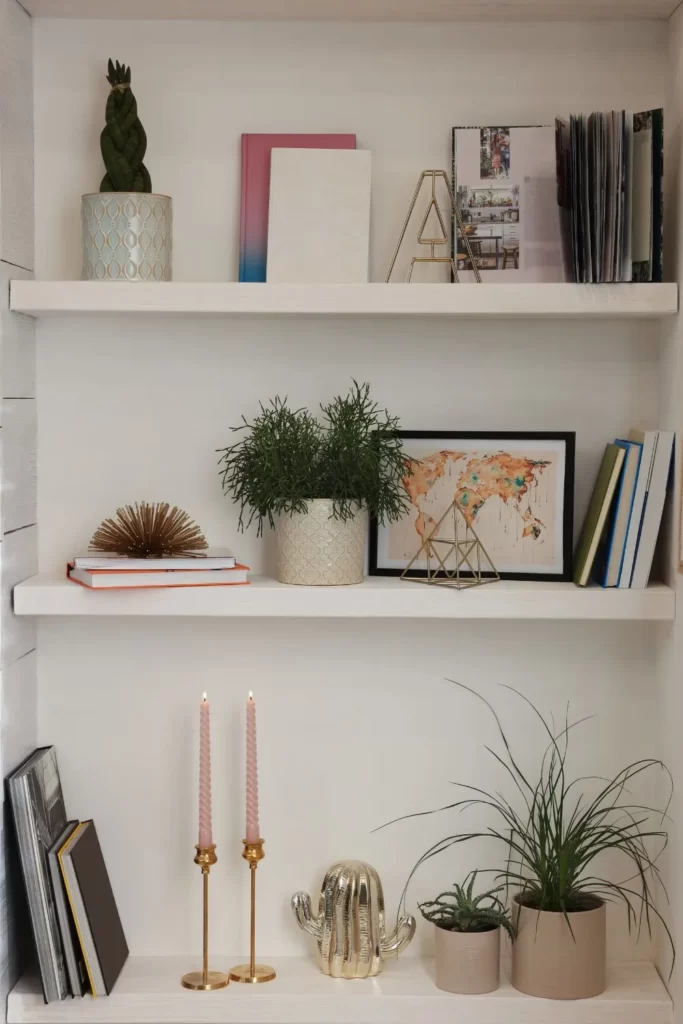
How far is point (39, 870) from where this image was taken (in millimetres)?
1669

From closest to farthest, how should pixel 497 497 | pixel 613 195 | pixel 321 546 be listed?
1. pixel 613 195
2. pixel 321 546
3. pixel 497 497

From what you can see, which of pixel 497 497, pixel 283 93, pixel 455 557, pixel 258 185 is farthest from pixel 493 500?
pixel 283 93

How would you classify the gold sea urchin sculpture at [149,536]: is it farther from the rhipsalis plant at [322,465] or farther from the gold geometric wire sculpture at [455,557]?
the gold geometric wire sculpture at [455,557]

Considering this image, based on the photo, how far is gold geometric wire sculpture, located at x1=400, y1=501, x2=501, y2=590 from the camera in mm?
1762

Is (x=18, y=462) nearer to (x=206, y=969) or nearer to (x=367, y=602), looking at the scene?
(x=367, y=602)

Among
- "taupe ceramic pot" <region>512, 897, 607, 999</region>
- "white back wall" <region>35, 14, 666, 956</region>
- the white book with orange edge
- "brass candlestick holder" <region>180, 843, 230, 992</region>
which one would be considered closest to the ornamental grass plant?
"white back wall" <region>35, 14, 666, 956</region>

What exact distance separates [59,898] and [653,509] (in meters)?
1.09

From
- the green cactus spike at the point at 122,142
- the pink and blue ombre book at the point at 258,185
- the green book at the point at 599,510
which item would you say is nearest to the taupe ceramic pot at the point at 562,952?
the green book at the point at 599,510

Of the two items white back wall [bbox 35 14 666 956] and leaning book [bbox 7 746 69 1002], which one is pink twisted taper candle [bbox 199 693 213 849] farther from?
leaning book [bbox 7 746 69 1002]

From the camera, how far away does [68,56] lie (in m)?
1.83

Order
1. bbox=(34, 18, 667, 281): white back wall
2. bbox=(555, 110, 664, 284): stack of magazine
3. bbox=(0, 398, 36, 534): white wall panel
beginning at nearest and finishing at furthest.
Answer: bbox=(555, 110, 664, 284): stack of magazine
bbox=(0, 398, 36, 534): white wall panel
bbox=(34, 18, 667, 281): white back wall

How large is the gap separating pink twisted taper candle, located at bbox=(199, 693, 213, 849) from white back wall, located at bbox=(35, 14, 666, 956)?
104 mm

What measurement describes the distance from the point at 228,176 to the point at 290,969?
4.37 feet

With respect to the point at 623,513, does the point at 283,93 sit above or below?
above
